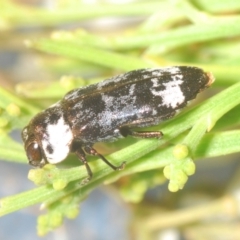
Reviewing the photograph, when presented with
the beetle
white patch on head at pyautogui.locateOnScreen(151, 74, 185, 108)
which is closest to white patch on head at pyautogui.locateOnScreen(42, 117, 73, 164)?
the beetle

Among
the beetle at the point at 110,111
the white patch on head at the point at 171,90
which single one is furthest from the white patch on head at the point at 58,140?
the white patch on head at the point at 171,90

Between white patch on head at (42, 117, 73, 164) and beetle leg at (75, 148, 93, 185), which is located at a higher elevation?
white patch on head at (42, 117, 73, 164)

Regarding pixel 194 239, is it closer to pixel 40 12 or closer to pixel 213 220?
pixel 213 220

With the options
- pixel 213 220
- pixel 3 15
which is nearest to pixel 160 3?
pixel 3 15


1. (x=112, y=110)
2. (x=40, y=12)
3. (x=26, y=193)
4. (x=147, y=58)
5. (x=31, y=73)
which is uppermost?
(x=31, y=73)

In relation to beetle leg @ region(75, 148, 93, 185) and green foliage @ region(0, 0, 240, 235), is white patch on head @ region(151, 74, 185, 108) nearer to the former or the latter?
green foliage @ region(0, 0, 240, 235)

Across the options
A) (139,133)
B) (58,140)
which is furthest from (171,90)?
(58,140)

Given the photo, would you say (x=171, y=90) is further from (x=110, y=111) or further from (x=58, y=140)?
(x=58, y=140)

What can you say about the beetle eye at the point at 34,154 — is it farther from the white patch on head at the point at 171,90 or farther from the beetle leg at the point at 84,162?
the white patch on head at the point at 171,90
